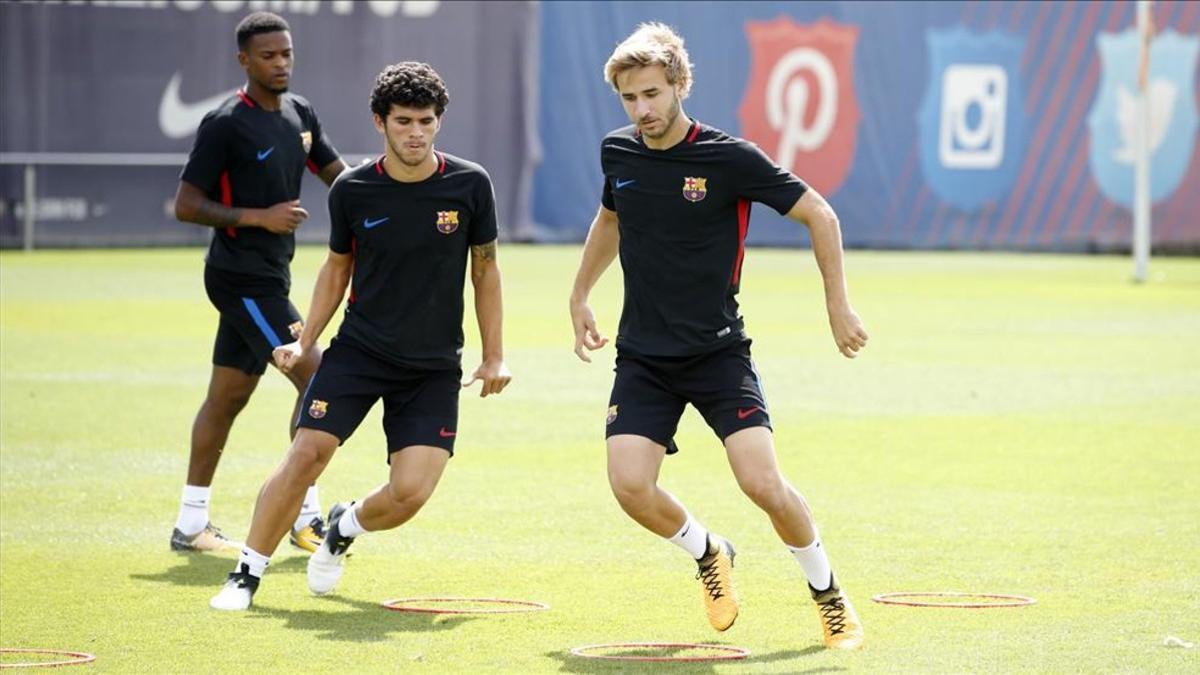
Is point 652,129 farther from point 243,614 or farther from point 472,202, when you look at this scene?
point 243,614

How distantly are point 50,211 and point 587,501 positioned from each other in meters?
23.7

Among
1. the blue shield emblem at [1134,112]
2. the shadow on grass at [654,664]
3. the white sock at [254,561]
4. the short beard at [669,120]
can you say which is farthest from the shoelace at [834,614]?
the blue shield emblem at [1134,112]

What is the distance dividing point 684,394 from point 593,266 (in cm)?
73

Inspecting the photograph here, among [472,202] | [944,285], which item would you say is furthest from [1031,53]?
[472,202]

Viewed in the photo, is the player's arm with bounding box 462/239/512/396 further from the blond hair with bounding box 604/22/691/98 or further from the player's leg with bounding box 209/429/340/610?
the blond hair with bounding box 604/22/691/98

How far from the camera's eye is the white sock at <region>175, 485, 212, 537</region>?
9.91 meters

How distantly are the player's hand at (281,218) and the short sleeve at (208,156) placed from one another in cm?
32

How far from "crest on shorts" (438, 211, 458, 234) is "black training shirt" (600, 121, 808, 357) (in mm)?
809

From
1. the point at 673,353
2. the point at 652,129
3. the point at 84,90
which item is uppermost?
the point at 652,129

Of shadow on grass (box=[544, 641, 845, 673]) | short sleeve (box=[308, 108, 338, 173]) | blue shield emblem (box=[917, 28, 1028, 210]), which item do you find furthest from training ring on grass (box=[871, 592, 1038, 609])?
blue shield emblem (box=[917, 28, 1028, 210])

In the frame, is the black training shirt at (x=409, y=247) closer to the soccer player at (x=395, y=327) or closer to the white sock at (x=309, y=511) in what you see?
the soccer player at (x=395, y=327)

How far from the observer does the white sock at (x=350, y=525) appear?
859 centimetres

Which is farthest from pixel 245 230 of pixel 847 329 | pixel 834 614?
pixel 834 614

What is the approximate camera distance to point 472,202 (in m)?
8.49
